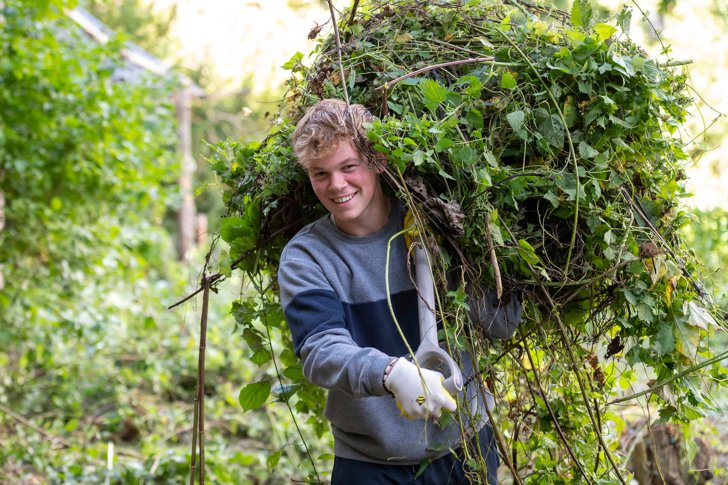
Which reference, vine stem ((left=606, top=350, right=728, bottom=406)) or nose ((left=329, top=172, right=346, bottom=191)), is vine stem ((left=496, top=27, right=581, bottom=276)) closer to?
vine stem ((left=606, top=350, right=728, bottom=406))

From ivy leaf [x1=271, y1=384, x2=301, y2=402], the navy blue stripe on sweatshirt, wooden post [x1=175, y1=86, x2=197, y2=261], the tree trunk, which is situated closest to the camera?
the navy blue stripe on sweatshirt

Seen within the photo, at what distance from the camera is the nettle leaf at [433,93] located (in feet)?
6.00

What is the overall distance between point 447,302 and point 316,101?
0.65m

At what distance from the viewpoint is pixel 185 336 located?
638 cm

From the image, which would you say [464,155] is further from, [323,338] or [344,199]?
[323,338]

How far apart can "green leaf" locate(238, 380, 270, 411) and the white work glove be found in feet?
2.49

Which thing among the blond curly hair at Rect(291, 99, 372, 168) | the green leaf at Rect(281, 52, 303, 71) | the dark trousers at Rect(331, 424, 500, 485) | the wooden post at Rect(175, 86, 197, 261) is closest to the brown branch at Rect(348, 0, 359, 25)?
the green leaf at Rect(281, 52, 303, 71)

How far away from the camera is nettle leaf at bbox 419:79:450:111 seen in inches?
72.1

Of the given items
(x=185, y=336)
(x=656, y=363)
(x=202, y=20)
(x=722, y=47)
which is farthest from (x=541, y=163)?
(x=202, y=20)

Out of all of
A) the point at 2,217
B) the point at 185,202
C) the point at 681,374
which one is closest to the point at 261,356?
the point at 681,374

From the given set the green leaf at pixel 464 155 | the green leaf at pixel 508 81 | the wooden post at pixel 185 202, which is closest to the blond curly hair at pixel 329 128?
the green leaf at pixel 464 155

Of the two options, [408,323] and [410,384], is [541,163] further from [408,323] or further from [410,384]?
[410,384]

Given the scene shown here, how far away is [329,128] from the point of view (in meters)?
1.89

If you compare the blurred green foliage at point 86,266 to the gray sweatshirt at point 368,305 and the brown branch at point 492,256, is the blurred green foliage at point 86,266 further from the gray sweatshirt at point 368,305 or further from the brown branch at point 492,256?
the brown branch at point 492,256
